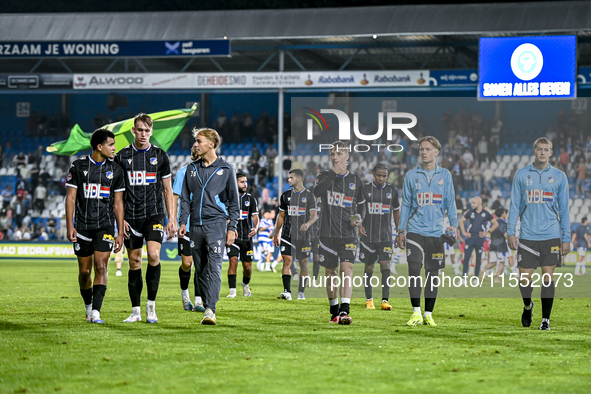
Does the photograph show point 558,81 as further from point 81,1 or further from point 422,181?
point 81,1

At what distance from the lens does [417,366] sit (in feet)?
20.1

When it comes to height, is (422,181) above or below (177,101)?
below

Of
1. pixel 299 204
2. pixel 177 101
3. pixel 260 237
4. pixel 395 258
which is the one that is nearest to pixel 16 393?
pixel 299 204

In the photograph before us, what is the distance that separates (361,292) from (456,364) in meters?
9.11

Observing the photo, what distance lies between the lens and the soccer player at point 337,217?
9.23m

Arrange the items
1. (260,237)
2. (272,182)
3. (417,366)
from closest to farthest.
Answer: (417,366) < (260,237) < (272,182)

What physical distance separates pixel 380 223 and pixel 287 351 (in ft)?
16.4

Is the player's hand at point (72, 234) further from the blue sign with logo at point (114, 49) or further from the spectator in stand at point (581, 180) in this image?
the blue sign with logo at point (114, 49)

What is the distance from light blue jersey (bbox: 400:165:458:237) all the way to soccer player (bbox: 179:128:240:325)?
2212mm

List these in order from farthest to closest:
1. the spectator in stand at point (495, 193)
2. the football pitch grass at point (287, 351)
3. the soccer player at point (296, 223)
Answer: the spectator in stand at point (495, 193) < the soccer player at point (296, 223) < the football pitch grass at point (287, 351)

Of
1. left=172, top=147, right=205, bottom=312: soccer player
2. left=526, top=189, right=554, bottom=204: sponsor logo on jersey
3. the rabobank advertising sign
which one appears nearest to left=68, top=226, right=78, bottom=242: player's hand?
left=172, top=147, right=205, bottom=312: soccer player

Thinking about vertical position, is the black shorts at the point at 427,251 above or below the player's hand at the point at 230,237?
below

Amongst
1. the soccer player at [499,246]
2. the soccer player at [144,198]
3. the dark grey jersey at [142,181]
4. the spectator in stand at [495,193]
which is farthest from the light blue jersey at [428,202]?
the spectator in stand at [495,193]

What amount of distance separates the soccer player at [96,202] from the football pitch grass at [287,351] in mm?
850
